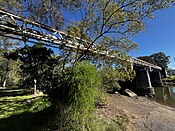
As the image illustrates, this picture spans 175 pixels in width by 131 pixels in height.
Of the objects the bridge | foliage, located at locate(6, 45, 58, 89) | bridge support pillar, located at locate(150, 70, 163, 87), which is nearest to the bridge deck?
the bridge

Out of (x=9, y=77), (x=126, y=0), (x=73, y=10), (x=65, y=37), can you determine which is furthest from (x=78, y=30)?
(x=9, y=77)

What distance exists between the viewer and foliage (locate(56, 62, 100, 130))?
3736mm

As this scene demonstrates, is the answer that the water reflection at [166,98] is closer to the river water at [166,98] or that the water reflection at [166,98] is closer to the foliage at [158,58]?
the river water at [166,98]

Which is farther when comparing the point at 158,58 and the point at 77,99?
the point at 158,58

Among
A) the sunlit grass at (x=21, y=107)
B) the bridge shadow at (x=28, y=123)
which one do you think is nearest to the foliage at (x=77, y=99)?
the bridge shadow at (x=28, y=123)

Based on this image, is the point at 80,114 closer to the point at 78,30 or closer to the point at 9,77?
the point at 78,30

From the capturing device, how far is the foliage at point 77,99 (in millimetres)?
3736

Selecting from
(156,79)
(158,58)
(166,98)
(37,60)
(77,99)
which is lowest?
(166,98)

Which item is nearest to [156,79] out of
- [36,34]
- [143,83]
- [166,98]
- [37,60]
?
[143,83]

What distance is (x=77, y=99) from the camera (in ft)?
12.3

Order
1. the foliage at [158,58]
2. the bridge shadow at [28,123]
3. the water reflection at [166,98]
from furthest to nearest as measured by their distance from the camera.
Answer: the foliage at [158,58], the water reflection at [166,98], the bridge shadow at [28,123]

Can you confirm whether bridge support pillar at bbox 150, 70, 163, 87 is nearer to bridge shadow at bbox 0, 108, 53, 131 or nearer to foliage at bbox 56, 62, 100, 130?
foliage at bbox 56, 62, 100, 130

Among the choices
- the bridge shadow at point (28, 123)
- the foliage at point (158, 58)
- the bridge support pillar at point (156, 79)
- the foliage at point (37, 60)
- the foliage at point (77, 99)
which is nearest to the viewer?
the foliage at point (77, 99)

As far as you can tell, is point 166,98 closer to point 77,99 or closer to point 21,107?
point 21,107
